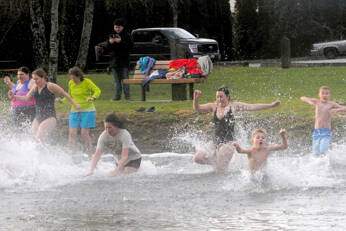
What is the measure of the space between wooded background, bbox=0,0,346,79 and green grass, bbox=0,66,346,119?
4.64m

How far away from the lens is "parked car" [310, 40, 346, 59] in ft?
121

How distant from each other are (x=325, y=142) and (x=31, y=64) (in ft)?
80.9

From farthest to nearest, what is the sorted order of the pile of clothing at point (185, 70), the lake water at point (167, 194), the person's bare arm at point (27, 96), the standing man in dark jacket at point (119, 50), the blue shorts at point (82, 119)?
1. the standing man in dark jacket at point (119, 50)
2. the pile of clothing at point (185, 70)
3. the blue shorts at point (82, 119)
4. the person's bare arm at point (27, 96)
5. the lake water at point (167, 194)

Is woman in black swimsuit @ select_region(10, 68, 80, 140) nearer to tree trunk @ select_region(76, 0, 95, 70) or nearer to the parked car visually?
tree trunk @ select_region(76, 0, 95, 70)

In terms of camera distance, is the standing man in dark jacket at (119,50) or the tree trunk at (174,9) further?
the tree trunk at (174,9)

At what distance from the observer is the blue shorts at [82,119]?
13469 mm

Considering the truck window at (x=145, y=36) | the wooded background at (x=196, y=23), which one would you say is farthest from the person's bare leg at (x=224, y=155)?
the truck window at (x=145, y=36)

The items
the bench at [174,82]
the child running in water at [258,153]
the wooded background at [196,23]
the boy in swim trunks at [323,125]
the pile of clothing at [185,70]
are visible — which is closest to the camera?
the child running in water at [258,153]

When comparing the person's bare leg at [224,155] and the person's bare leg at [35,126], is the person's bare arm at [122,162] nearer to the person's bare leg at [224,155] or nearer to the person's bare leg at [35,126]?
the person's bare leg at [224,155]

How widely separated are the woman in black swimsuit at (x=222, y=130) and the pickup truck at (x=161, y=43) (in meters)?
19.8

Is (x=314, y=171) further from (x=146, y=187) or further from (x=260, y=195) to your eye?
(x=146, y=187)

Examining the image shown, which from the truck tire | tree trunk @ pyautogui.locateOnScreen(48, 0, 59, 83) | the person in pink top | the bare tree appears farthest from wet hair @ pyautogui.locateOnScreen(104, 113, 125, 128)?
the truck tire

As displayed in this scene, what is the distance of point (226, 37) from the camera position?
39781mm

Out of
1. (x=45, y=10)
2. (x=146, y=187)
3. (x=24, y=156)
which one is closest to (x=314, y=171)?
(x=146, y=187)
